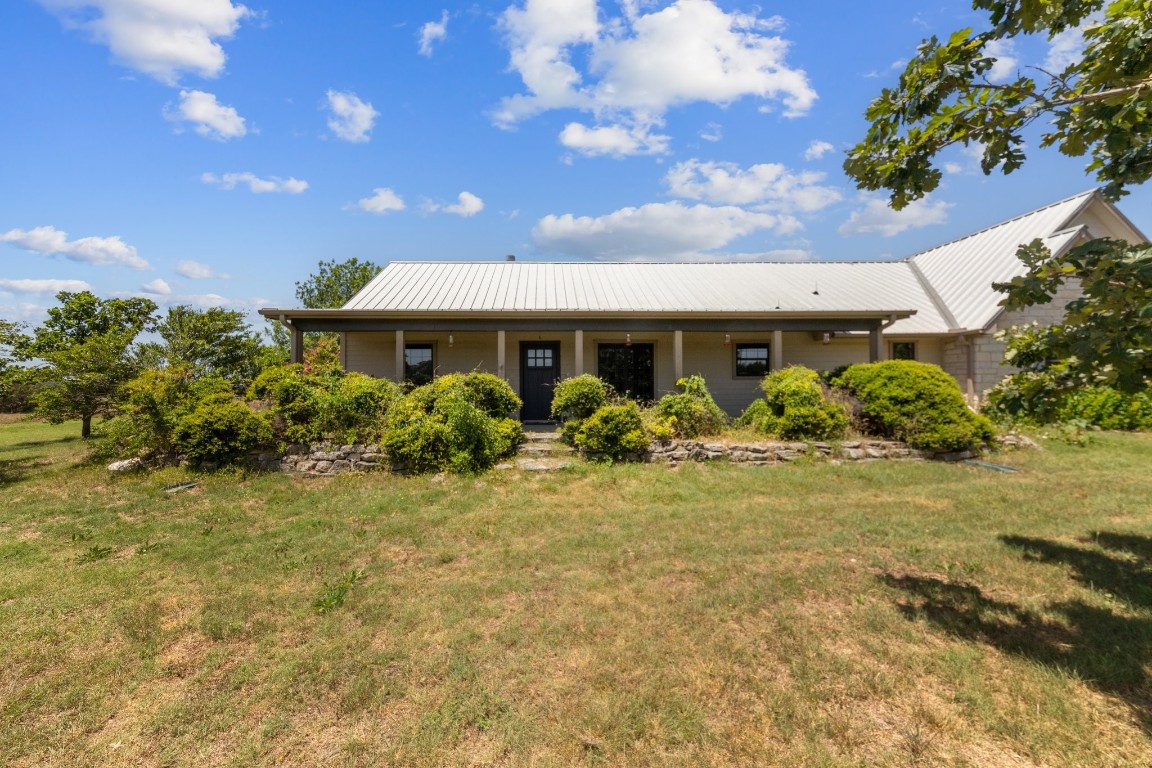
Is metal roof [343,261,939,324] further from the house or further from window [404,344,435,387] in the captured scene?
window [404,344,435,387]

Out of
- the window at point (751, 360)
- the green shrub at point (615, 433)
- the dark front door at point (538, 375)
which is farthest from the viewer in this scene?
the window at point (751, 360)

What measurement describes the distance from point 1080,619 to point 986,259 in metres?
16.4

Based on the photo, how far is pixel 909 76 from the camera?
3.06m

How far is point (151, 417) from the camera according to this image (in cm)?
859

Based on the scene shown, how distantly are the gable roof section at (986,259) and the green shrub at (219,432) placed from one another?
54.0 feet

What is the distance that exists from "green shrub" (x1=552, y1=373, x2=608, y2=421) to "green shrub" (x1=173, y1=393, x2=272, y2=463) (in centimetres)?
538

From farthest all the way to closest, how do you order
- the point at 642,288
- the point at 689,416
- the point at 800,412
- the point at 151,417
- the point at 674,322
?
the point at 642,288
the point at 674,322
the point at 689,416
the point at 800,412
the point at 151,417

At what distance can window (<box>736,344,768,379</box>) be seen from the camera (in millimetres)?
13906

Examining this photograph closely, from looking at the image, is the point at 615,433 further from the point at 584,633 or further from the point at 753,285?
the point at 753,285

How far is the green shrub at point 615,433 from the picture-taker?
28.7ft

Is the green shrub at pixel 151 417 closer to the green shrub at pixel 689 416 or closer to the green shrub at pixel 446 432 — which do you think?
the green shrub at pixel 446 432

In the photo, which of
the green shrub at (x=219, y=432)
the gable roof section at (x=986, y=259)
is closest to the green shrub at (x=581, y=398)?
the green shrub at (x=219, y=432)

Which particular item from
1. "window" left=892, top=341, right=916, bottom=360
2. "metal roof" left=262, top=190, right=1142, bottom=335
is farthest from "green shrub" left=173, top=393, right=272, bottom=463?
"window" left=892, top=341, right=916, bottom=360

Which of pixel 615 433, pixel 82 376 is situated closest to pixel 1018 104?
pixel 615 433
